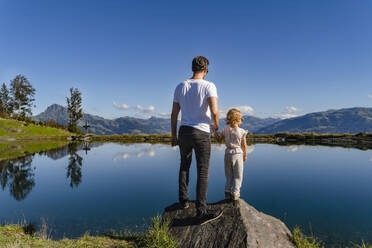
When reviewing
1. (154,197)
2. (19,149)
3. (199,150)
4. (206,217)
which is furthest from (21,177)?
(19,149)

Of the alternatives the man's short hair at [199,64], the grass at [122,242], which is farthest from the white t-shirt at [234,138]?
the grass at [122,242]

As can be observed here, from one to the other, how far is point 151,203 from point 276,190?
8.04 metres

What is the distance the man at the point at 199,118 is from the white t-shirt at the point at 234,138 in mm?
1181

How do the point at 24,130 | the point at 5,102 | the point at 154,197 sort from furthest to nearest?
the point at 5,102 → the point at 24,130 → the point at 154,197

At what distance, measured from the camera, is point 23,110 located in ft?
279

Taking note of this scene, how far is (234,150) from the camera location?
650 centimetres

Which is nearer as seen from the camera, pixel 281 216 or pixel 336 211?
pixel 281 216

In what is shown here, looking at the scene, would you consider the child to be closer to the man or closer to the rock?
the rock

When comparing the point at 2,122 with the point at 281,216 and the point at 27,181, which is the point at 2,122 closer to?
the point at 27,181

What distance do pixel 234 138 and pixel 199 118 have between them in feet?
5.66

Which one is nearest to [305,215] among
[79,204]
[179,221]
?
[179,221]

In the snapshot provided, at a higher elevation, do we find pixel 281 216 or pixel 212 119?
pixel 212 119

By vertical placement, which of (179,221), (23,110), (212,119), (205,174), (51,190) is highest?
(23,110)

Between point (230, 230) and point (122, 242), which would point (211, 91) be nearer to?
point (230, 230)
